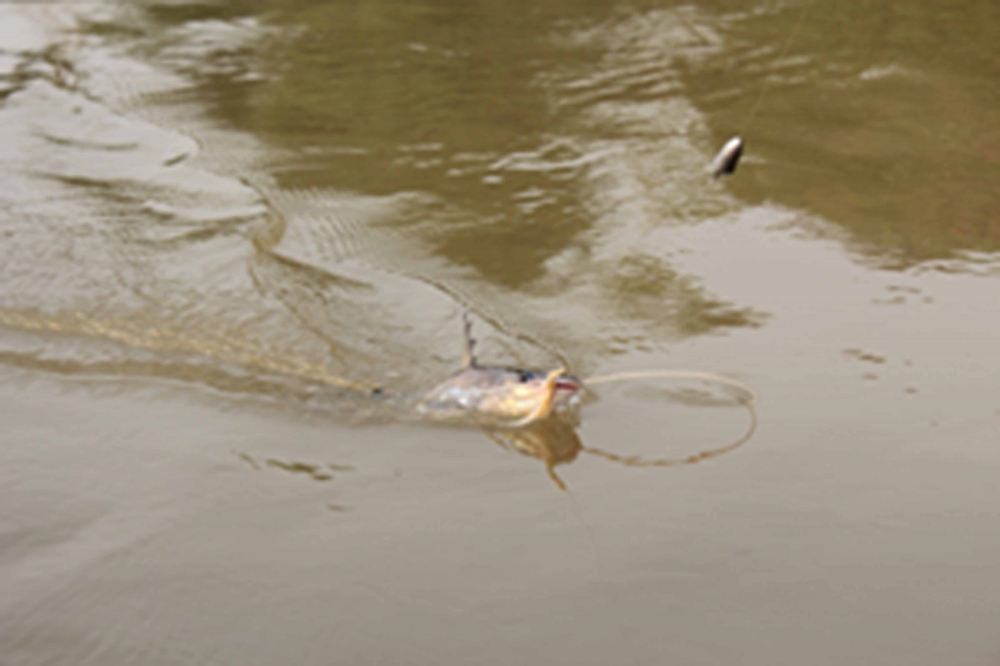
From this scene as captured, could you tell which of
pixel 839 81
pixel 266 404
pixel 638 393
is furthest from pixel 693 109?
pixel 266 404

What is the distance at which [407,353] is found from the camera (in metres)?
3.93

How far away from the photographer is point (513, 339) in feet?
12.9

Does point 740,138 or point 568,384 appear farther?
point 740,138

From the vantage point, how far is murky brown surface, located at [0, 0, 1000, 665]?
2486 millimetres

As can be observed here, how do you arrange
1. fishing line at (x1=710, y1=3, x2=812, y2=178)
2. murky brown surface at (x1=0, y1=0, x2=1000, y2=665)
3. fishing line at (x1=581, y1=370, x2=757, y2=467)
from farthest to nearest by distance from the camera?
fishing line at (x1=710, y1=3, x2=812, y2=178), fishing line at (x1=581, y1=370, x2=757, y2=467), murky brown surface at (x1=0, y1=0, x2=1000, y2=665)

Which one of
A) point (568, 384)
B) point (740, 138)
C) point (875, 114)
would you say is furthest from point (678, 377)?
point (875, 114)

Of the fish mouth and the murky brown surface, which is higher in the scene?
the fish mouth

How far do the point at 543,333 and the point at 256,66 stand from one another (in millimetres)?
4404

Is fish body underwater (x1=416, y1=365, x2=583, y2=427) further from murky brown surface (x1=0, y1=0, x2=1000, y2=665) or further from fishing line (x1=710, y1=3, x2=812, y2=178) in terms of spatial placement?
fishing line (x1=710, y1=3, x2=812, y2=178)

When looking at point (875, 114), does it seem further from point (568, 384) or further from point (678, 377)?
point (568, 384)

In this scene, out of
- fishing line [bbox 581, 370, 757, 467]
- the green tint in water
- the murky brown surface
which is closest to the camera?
the murky brown surface

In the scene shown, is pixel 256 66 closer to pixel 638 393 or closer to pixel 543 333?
pixel 543 333

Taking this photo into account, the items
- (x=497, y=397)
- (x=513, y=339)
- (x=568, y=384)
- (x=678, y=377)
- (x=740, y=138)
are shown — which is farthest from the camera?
(x=740, y=138)

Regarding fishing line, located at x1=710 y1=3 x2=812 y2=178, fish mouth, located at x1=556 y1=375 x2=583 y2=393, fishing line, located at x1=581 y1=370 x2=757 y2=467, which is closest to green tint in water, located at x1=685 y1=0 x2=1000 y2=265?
fishing line, located at x1=710 y1=3 x2=812 y2=178
